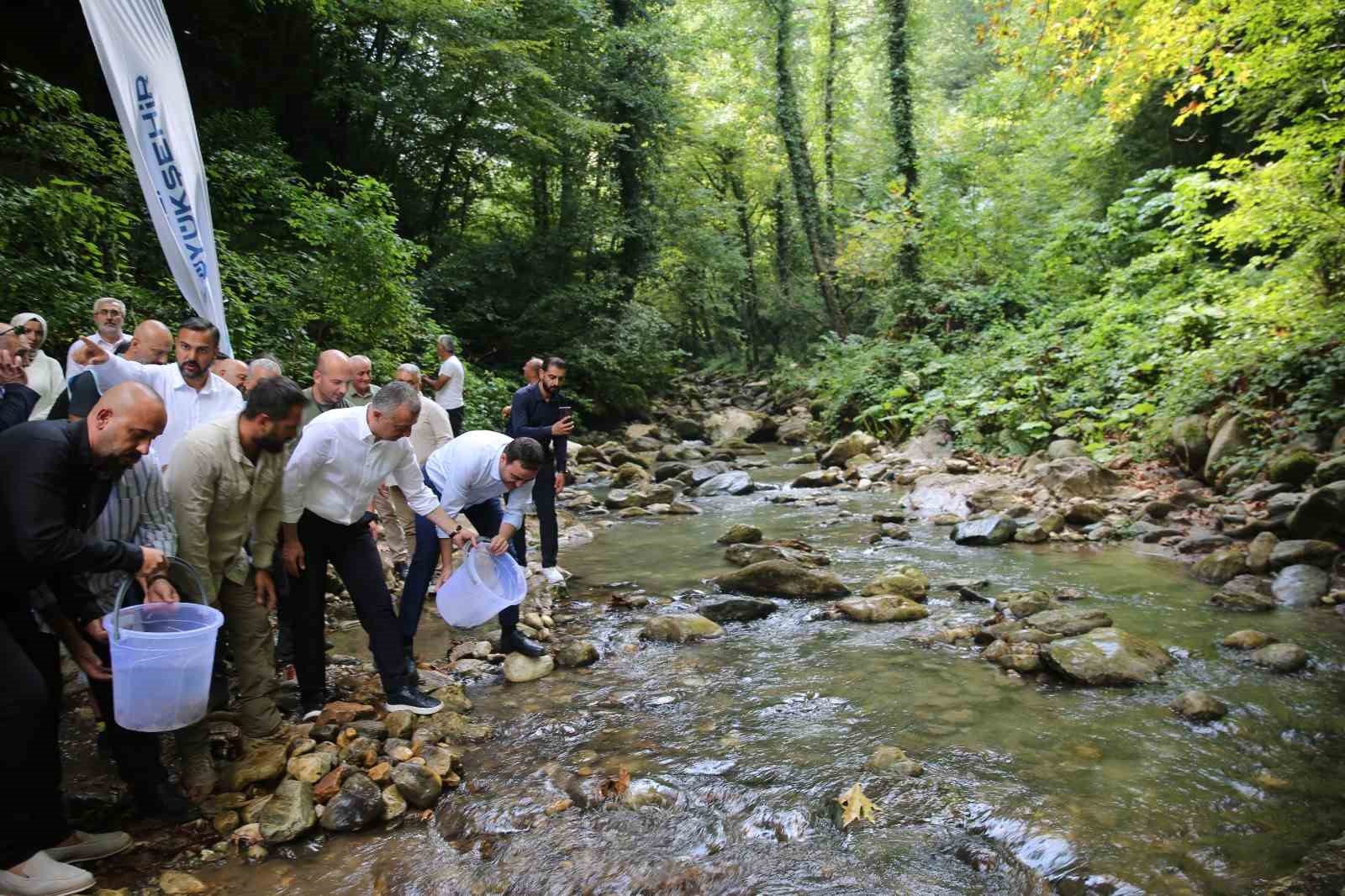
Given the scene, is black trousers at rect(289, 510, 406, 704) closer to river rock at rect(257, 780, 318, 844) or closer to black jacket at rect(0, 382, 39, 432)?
river rock at rect(257, 780, 318, 844)

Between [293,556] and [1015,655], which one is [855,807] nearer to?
[1015,655]

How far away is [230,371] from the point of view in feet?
17.0

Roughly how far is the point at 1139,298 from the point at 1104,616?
9.05m

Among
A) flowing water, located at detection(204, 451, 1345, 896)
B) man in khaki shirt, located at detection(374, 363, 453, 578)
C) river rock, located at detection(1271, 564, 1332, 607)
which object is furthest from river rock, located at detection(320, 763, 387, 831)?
river rock, located at detection(1271, 564, 1332, 607)

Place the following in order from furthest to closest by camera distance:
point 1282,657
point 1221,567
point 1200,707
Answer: point 1221,567
point 1282,657
point 1200,707

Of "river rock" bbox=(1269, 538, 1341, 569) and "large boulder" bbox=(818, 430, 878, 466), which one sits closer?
"river rock" bbox=(1269, 538, 1341, 569)

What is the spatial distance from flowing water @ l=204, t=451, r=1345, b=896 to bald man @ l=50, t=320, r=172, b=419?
7.58 ft

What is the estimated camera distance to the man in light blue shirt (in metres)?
4.52

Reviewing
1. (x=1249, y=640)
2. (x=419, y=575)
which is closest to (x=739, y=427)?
(x=1249, y=640)

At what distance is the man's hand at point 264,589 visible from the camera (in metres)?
3.80

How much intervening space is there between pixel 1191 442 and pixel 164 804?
33.2 feet

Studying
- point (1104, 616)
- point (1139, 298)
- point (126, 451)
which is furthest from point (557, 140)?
point (126, 451)

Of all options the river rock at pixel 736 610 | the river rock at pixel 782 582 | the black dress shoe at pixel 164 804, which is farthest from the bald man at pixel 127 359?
the river rock at pixel 782 582

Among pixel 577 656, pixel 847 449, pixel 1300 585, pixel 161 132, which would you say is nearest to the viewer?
pixel 577 656
